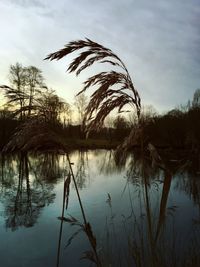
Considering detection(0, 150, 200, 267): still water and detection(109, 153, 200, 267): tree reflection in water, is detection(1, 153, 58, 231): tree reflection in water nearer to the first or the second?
detection(0, 150, 200, 267): still water

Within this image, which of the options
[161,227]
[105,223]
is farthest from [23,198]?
[161,227]

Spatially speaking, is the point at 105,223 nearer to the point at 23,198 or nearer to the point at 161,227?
the point at 23,198

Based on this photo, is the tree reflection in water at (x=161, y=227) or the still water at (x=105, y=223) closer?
the tree reflection in water at (x=161, y=227)

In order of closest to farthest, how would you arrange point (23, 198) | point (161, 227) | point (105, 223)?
point (161, 227), point (105, 223), point (23, 198)

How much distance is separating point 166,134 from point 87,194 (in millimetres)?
20661

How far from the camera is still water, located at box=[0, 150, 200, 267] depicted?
3428 millimetres

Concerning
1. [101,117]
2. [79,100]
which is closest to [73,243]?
[101,117]

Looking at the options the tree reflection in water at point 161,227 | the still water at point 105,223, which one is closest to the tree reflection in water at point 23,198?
the still water at point 105,223

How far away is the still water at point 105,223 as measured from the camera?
3.43 m

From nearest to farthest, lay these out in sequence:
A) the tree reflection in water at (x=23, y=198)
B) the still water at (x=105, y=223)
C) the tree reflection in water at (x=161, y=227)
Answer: the tree reflection in water at (x=161, y=227) → the still water at (x=105, y=223) → the tree reflection in water at (x=23, y=198)

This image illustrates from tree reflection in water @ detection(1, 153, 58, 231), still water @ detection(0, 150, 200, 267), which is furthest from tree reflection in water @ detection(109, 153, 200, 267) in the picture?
tree reflection in water @ detection(1, 153, 58, 231)

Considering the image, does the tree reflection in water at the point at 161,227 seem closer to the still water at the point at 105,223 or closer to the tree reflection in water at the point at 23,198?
the still water at the point at 105,223

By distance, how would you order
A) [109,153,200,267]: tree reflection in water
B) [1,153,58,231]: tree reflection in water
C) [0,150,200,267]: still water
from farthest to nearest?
[1,153,58,231]: tree reflection in water < [0,150,200,267]: still water < [109,153,200,267]: tree reflection in water

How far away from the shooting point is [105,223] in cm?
733
